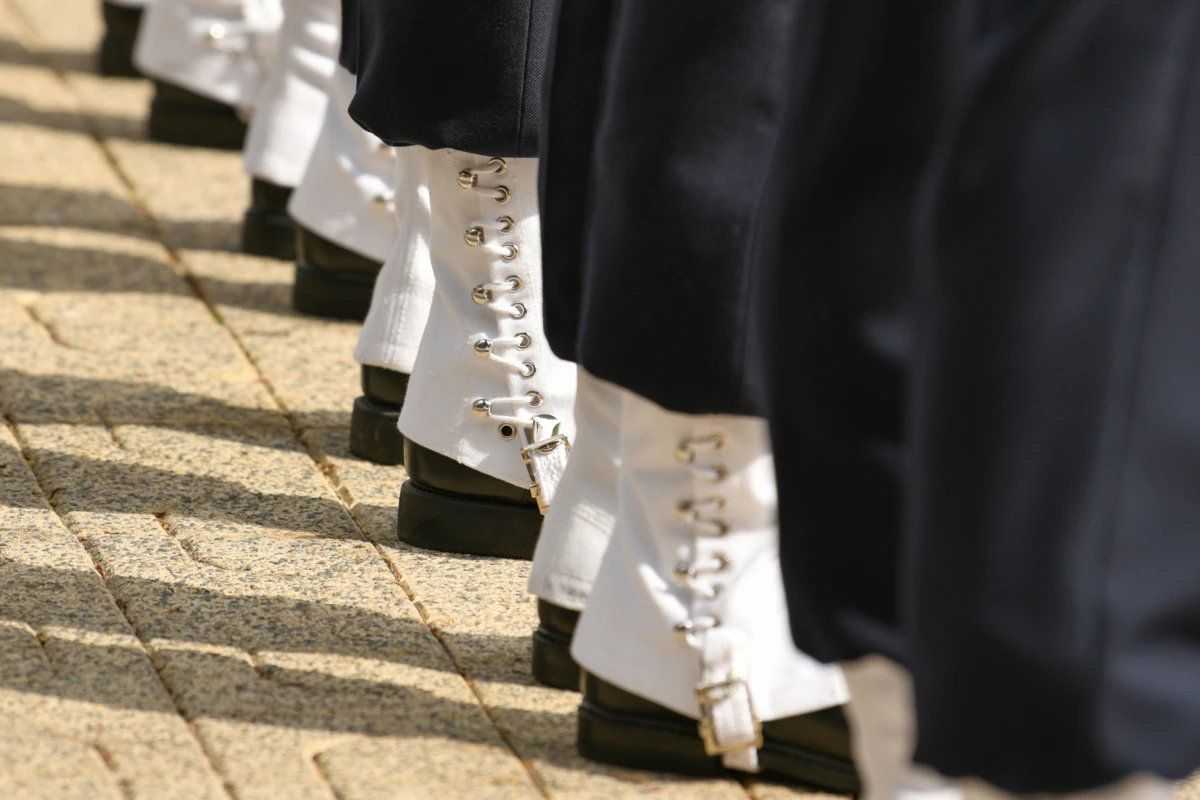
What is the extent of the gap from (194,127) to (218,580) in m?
2.10

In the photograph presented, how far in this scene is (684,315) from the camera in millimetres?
1479

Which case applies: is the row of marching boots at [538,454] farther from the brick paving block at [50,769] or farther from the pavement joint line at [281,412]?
the brick paving block at [50,769]

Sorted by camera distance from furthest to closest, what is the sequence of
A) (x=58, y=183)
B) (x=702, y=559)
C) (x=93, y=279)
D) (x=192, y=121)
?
(x=192, y=121)
(x=58, y=183)
(x=93, y=279)
(x=702, y=559)

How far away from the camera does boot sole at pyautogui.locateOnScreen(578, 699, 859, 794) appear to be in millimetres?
1630

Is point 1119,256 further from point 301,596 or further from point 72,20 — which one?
point 72,20

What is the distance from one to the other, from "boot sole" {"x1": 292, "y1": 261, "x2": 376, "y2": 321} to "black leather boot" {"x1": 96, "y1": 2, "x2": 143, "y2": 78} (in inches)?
69.8

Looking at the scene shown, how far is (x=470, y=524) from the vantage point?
214 centimetres

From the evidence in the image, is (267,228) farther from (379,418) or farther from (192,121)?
(379,418)

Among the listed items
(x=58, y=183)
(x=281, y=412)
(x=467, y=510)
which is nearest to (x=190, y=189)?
(x=58, y=183)

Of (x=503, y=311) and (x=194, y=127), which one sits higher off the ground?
(x=503, y=311)

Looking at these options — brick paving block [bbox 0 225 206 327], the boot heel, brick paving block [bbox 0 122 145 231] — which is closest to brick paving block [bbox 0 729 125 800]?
the boot heel

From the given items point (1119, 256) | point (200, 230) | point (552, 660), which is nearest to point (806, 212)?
point (1119, 256)

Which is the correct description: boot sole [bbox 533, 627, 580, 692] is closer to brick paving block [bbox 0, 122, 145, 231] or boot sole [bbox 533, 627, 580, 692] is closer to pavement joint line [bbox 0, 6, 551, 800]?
pavement joint line [bbox 0, 6, 551, 800]

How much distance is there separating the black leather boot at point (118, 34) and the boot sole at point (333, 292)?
177 centimetres
